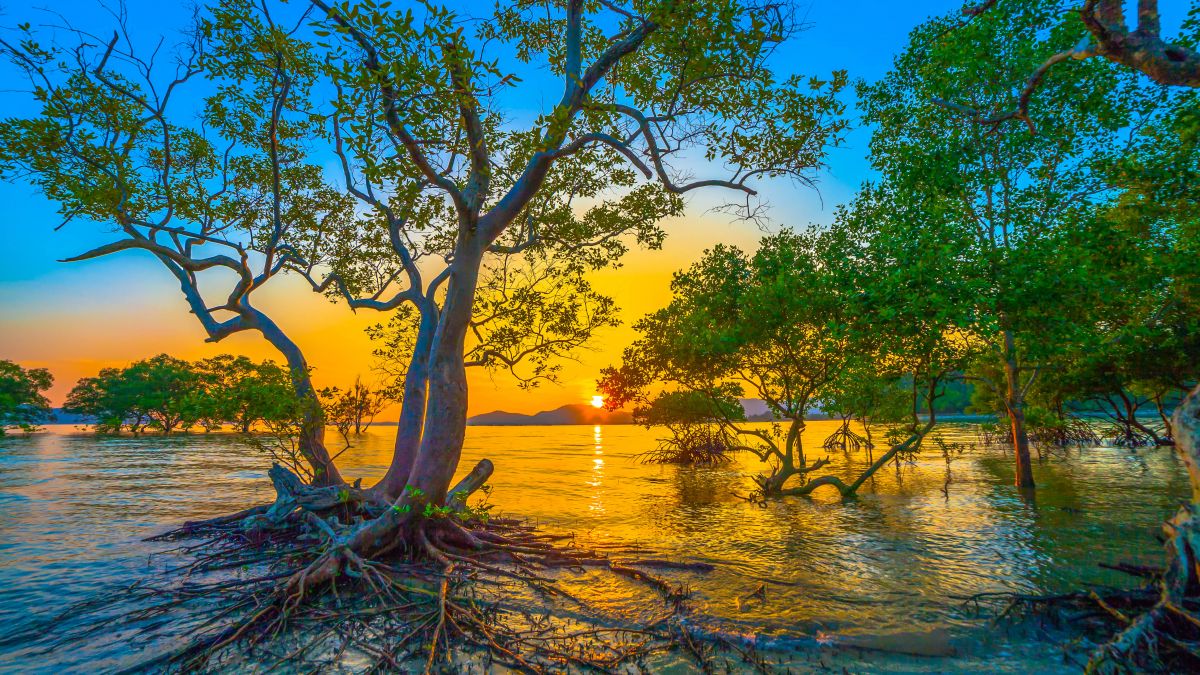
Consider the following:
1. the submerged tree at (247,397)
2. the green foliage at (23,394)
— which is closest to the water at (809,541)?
the submerged tree at (247,397)

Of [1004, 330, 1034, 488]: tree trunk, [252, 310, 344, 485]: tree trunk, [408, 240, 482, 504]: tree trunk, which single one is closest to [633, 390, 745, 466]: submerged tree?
[1004, 330, 1034, 488]: tree trunk

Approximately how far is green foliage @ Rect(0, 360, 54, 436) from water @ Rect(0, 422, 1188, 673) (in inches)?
2043

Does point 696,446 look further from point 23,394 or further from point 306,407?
point 23,394

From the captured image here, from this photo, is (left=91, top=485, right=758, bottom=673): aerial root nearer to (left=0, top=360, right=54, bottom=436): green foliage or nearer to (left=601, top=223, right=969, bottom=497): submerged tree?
(left=601, top=223, right=969, bottom=497): submerged tree

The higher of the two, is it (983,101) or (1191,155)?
(983,101)

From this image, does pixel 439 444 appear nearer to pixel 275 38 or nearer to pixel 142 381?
pixel 275 38

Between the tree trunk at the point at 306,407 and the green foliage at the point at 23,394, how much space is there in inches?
2713

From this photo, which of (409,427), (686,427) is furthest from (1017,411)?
(409,427)

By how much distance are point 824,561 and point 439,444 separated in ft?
25.5

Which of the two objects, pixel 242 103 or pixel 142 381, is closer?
pixel 242 103

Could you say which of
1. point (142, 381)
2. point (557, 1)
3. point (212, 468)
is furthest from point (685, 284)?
point (142, 381)

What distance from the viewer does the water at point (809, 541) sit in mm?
6777

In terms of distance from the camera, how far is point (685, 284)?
59.4 ft

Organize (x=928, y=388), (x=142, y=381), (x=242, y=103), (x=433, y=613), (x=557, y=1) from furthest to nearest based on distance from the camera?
1. (x=142, y=381)
2. (x=928, y=388)
3. (x=242, y=103)
4. (x=557, y=1)
5. (x=433, y=613)
